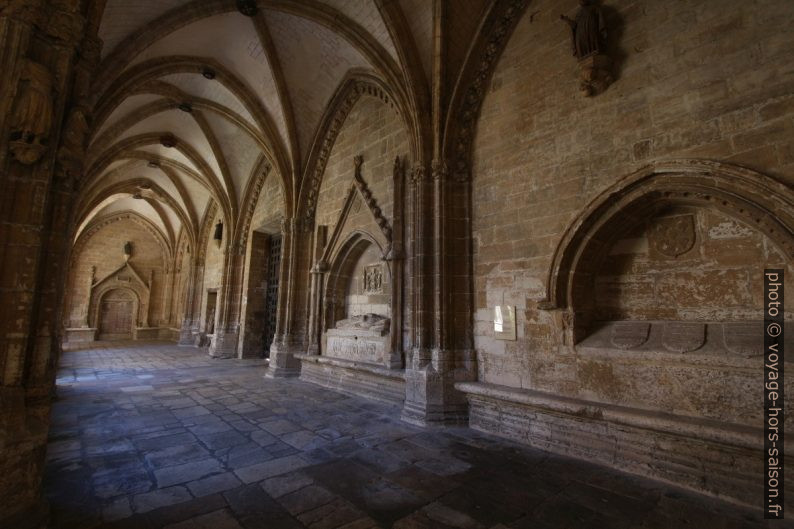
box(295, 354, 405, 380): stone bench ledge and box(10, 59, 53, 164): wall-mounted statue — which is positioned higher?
box(10, 59, 53, 164): wall-mounted statue

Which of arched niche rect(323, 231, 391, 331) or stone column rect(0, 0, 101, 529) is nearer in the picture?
stone column rect(0, 0, 101, 529)

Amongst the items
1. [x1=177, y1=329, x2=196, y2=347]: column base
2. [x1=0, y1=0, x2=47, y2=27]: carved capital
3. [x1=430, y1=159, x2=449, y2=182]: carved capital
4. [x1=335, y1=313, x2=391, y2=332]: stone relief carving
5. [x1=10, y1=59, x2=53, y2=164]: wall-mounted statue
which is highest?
[x1=430, y1=159, x2=449, y2=182]: carved capital

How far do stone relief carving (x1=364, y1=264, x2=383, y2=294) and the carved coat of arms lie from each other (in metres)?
4.21

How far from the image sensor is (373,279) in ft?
23.4

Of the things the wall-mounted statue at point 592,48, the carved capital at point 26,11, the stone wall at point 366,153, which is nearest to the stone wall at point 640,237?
the wall-mounted statue at point 592,48

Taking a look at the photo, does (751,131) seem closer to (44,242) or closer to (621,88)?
(621,88)

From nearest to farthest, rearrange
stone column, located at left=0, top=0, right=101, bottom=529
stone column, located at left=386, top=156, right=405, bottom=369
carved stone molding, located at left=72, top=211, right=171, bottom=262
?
stone column, located at left=0, top=0, right=101, bottom=529 < stone column, located at left=386, top=156, right=405, bottom=369 < carved stone molding, located at left=72, top=211, right=171, bottom=262

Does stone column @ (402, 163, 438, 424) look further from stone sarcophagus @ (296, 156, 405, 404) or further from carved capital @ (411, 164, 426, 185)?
stone sarcophagus @ (296, 156, 405, 404)

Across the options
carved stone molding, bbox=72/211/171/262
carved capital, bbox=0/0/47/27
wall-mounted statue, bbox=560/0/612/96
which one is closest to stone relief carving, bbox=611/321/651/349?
wall-mounted statue, bbox=560/0/612/96

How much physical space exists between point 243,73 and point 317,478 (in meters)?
7.91

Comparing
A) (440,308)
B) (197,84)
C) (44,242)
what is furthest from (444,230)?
(197,84)

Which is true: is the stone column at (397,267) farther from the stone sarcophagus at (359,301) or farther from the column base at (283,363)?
the column base at (283,363)

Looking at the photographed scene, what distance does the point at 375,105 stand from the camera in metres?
7.25

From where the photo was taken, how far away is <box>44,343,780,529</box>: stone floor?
8.12 feet
